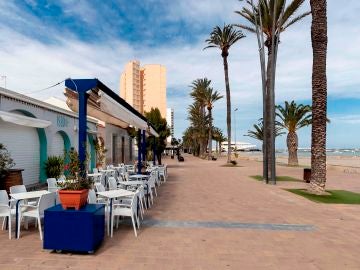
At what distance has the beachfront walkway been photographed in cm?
501

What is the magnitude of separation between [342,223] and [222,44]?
2975cm

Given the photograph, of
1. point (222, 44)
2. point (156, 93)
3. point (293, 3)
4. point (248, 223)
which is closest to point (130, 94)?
point (156, 93)

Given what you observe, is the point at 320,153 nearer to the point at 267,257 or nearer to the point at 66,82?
the point at 267,257

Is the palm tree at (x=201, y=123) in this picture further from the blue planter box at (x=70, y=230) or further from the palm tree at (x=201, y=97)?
the blue planter box at (x=70, y=230)

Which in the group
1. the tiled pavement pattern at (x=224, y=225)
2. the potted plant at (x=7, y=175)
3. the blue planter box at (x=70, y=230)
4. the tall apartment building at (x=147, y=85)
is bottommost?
the tiled pavement pattern at (x=224, y=225)

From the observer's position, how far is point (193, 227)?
723cm

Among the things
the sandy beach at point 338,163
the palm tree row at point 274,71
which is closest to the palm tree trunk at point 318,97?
the palm tree row at point 274,71

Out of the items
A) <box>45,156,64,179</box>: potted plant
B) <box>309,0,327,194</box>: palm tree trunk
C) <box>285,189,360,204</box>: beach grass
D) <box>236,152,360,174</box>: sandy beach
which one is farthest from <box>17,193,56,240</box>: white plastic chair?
<box>236,152,360,174</box>: sandy beach

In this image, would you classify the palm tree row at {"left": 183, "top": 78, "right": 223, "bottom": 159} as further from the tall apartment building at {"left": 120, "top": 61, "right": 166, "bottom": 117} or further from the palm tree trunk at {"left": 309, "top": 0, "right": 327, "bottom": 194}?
the tall apartment building at {"left": 120, "top": 61, "right": 166, "bottom": 117}

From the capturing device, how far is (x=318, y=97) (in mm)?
12836

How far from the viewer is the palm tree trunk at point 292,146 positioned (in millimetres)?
32906

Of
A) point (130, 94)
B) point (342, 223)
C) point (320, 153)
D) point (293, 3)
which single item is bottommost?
point (342, 223)

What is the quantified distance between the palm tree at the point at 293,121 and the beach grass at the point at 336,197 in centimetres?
1999

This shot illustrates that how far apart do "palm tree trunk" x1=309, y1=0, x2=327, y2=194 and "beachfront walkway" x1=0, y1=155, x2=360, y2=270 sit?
112 inches
